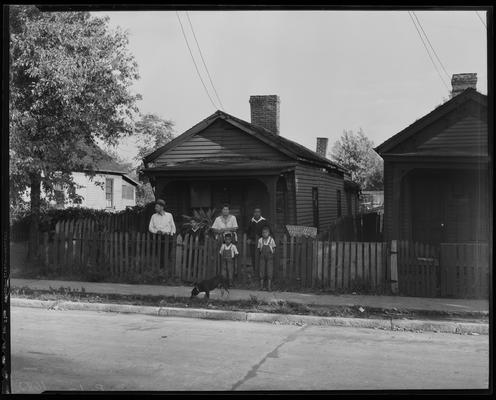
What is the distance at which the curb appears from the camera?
855cm

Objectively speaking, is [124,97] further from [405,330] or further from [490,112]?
[490,112]

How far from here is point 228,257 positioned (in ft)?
40.5

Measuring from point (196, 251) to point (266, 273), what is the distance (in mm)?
1793

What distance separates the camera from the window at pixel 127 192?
108 feet

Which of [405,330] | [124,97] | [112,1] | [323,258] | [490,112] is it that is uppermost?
[124,97]

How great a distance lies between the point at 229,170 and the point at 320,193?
4905 millimetres

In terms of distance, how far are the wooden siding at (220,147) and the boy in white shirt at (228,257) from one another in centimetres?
445

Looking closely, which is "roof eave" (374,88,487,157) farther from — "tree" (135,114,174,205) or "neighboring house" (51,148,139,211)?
"neighboring house" (51,148,139,211)

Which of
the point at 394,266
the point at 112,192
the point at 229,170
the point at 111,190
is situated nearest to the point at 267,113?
Answer: the point at 229,170

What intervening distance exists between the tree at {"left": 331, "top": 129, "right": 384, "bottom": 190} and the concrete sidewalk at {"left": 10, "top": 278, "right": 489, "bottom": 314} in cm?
820

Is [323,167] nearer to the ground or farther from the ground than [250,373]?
farther from the ground

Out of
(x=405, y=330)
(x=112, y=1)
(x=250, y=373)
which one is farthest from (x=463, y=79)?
(x=112, y=1)

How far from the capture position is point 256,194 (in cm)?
1664

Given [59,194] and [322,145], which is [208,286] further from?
[322,145]
